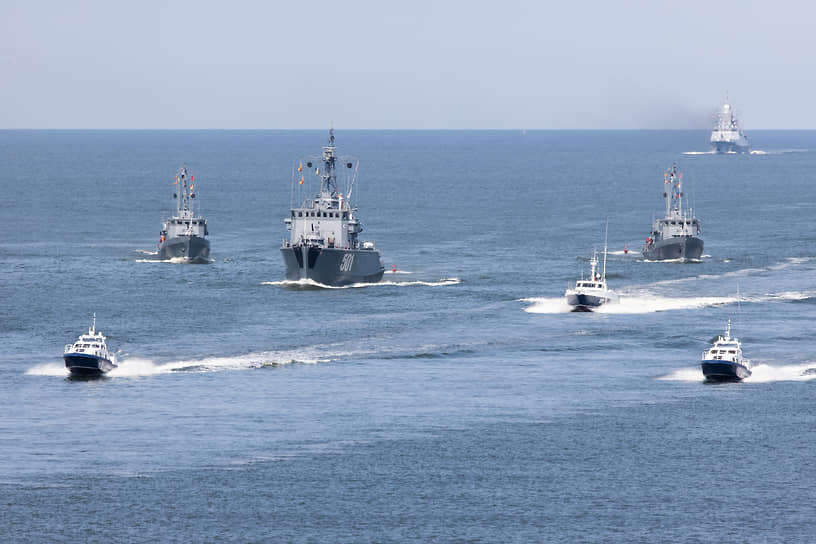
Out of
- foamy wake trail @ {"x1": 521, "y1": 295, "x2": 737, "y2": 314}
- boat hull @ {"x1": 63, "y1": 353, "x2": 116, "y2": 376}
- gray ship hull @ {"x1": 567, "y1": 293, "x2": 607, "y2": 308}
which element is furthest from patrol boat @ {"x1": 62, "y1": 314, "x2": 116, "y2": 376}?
gray ship hull @ {"x1": 567, "y1": 293, "x2": 607, "y2": 308}

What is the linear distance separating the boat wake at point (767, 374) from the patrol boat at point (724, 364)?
3.29ft

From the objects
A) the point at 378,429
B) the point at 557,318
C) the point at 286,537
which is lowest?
the point at 286,537

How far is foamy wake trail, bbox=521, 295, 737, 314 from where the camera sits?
169 metres

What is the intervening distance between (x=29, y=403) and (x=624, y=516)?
53142mm

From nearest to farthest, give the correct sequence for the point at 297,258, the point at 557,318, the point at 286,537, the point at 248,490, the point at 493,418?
the point at 286,537 → the point at 248,490 → the point at 493,418 → the point at 557,318 → the point at 297,258

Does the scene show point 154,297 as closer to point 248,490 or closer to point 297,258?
point 297,258

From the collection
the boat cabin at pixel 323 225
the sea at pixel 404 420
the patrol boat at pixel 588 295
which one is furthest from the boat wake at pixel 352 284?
the patrol boat at pixel 588 295

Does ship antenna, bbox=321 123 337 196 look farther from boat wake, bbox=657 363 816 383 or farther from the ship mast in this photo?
boat wake, bbox=657 363 816 383

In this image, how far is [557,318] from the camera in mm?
163500

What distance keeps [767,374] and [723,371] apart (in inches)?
212

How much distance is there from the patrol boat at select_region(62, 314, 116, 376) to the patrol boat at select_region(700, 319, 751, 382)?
5572 cm

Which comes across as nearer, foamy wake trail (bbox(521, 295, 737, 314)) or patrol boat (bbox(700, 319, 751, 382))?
patrol boat (bbox(700, 319, 751, 382))

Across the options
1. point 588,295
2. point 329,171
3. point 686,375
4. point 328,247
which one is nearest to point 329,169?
point 329,171

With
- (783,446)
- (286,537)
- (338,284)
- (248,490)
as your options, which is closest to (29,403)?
(248,490)
